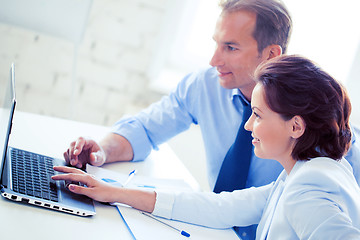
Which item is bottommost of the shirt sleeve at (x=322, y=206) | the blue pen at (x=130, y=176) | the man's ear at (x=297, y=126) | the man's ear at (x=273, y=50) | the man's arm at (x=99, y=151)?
the blue pen at (x=130, y=176)

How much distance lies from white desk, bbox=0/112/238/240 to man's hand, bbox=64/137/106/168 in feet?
0.14

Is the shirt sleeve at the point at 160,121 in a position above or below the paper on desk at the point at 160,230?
above

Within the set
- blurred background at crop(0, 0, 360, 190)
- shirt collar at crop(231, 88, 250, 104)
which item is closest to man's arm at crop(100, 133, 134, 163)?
shirt collar at crop(231, 88, 250, 104)

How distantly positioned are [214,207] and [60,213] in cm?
37

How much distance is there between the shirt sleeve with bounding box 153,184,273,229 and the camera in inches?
40.7

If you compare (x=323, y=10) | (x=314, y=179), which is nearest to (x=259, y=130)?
(x=314, y=179)

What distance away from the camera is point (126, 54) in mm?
2492

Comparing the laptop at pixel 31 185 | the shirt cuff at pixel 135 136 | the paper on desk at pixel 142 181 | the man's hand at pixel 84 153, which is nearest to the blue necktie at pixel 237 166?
the paper on desk at pixel 142 181

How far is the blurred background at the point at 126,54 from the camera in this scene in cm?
235

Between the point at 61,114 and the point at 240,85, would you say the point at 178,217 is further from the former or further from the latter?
the point at 61,114

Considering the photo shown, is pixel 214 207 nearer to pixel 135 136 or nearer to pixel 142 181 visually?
pixel 142 181

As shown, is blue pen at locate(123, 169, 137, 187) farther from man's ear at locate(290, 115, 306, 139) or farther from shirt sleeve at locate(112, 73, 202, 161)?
man's ear at locate(290, 115, 306, 139)

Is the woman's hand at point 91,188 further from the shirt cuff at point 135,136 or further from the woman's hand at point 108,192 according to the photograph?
the shirt cuff at point 135,136

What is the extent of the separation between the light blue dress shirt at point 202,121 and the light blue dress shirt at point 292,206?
11.8 inches
